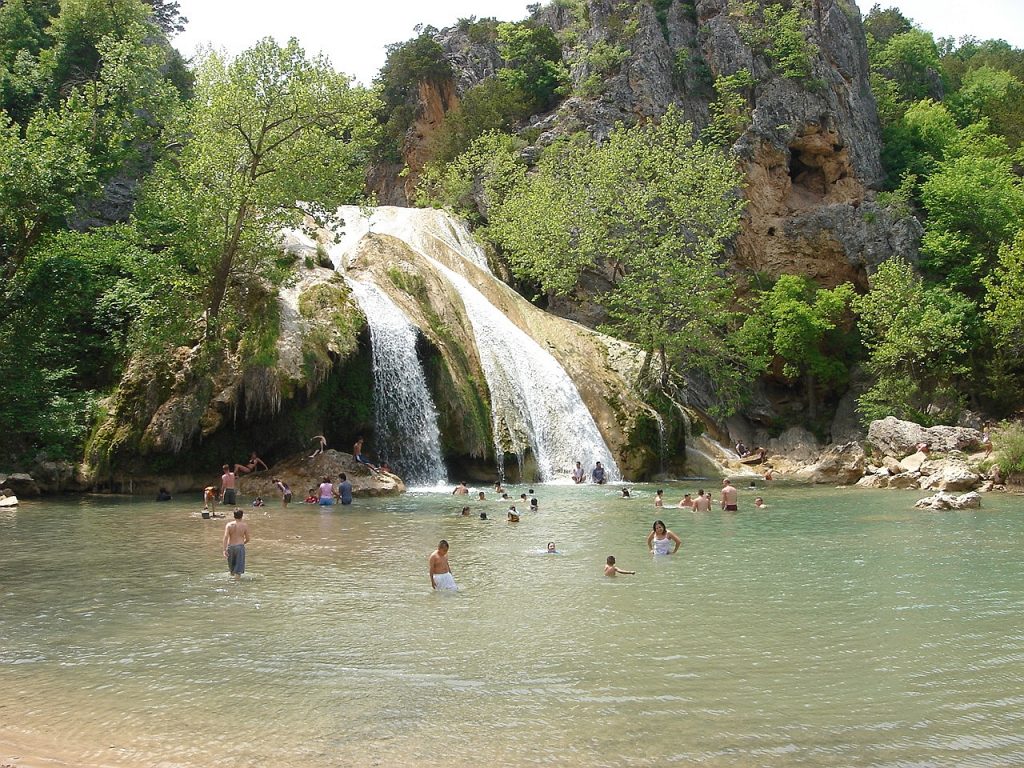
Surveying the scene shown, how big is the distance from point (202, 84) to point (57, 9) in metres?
19.5

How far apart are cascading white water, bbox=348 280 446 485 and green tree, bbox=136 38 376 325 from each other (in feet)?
14.8

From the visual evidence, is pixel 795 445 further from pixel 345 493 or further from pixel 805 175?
pixel 345 493

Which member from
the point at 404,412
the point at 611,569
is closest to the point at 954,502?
the point at 611,569

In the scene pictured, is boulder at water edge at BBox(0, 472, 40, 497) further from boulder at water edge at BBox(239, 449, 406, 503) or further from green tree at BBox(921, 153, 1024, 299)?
green tree at BBox(921, 153, 1024, 299)

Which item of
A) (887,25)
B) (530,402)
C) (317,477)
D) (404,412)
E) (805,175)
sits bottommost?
(317,477)

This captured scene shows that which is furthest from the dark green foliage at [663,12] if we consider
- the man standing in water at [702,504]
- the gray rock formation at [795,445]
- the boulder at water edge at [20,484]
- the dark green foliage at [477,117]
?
the boulder at water edge at [20,484]

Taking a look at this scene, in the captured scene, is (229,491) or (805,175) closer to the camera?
(229,491)

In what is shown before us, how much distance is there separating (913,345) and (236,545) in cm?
3158

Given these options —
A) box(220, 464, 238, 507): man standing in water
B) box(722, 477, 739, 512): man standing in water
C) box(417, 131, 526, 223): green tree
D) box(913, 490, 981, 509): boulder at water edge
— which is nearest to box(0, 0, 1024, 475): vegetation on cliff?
box(417, 131, 526, 223): green tree

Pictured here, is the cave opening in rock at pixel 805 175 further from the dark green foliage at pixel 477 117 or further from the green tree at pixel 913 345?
the dark green foliage at pixel 477 117

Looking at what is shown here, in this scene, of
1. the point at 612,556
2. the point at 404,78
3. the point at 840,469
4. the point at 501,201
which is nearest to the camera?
the point at 612,556

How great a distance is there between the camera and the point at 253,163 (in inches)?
1095

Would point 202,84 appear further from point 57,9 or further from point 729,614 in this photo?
point 729,614

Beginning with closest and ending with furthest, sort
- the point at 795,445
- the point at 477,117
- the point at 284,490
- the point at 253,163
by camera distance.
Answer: the point at 284,490, the point at 253,163, the point at 795,445, the point at 477,117
